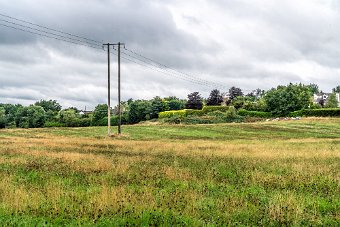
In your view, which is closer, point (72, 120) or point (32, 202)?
point (32, 202)

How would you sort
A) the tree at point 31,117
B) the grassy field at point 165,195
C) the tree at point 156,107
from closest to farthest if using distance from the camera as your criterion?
1. the grassy field at point 165,195
2. the tree at point 156,107
3. the tree at point 31,117

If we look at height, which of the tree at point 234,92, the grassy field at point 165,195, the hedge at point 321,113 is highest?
the tree at point 234,92

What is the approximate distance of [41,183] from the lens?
42.0 feet

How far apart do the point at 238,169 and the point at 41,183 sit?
8.33 meters

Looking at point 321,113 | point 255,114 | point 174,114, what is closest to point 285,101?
point 255,114

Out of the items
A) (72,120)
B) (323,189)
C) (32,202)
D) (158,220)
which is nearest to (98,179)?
(32,202)

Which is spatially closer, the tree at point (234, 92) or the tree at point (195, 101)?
the tree at point (195, 101)

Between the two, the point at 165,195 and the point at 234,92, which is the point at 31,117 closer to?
the point at 234,92

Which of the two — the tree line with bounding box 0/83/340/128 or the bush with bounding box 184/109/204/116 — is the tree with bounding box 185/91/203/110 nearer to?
the tree line with bounding box 0/83/340/128

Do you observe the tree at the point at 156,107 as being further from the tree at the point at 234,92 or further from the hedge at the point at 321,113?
the hedge at the point at 321,113

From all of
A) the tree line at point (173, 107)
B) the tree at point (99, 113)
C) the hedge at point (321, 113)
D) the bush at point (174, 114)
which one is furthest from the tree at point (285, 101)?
the tree at point (99, 113)

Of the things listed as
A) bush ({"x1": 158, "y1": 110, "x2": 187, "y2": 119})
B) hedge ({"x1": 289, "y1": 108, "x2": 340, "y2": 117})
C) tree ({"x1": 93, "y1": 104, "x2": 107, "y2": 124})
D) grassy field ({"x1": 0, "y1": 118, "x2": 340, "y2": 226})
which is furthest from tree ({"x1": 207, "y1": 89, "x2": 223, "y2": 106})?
grassy field ({"x1": 0, "y1": 118, "x2": 340, "y2": 226})

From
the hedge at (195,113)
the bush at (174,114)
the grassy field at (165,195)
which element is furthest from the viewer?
the bush at (174,114)

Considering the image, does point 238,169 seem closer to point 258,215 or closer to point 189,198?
point 189,198
